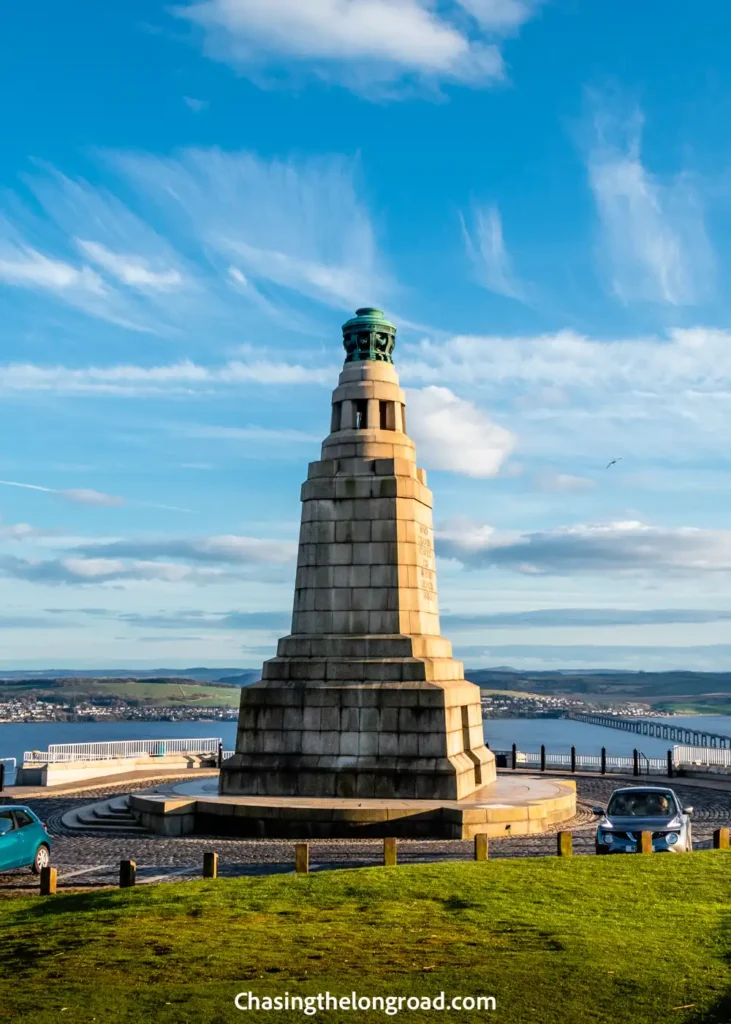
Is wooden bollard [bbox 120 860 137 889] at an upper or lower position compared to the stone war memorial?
lower

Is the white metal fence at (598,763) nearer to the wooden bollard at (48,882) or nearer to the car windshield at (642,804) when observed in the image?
the car windshield at (642,804)

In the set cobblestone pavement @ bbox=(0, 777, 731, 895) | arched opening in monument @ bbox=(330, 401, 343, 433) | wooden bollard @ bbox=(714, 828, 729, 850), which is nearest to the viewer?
wooden bollard @ bbox=(714, 828, 729, 850)

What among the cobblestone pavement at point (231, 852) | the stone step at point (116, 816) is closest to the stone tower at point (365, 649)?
the stone step at point (116, 816)

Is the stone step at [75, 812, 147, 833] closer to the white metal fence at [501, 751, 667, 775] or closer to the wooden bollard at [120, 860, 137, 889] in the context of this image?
the wooden bollard at [120, 860, 137, 889]

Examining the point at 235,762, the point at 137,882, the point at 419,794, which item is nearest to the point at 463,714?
the point at 419,794

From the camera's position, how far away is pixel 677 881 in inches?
598

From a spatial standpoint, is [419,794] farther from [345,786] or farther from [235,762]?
[235,762]

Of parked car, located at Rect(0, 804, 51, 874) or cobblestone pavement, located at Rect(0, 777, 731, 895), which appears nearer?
parked car, located at Rect(0, 804, 51, 874)

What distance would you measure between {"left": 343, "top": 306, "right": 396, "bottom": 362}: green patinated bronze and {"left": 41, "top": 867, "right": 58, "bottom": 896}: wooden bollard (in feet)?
63.9

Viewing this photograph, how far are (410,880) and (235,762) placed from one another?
13.1 meters

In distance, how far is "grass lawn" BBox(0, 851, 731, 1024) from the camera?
9680 mm

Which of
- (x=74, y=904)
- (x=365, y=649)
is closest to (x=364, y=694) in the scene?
(x=365, y=649)

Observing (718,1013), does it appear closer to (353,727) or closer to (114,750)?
(353,727)

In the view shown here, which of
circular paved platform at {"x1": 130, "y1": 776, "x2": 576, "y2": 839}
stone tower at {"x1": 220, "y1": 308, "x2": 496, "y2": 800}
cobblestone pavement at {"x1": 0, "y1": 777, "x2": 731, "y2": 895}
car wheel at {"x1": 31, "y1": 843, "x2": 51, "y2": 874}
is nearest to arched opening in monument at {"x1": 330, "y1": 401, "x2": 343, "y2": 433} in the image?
stone tower at {"x1": 220, "y1": 308, "x2": 496, "y2": 800}
